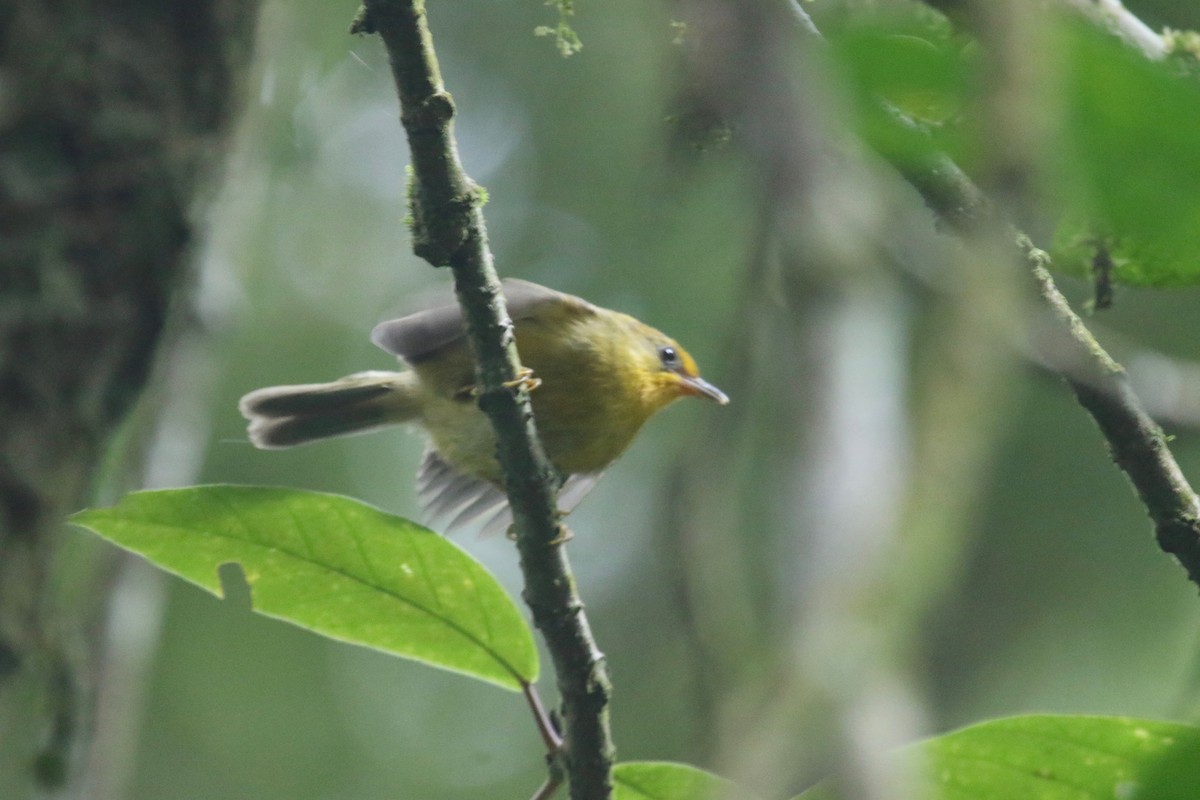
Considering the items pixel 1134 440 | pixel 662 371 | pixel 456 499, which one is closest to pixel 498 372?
pixel 1134 440

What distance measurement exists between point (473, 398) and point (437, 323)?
45 centimetres

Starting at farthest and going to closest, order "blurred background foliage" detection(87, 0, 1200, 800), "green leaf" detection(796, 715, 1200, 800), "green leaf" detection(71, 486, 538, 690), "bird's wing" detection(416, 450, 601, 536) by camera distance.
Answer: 1. "bird's wing" detection(416, 450, 601, 536)
2. "green leaf" detection(71, 486, 538, 690)
3. "green leaf" detection(796, 715, 1200, 800)
4. "blurred background foliage" detection(87, 0, 1200, 800)

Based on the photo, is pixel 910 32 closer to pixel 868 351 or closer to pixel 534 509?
pixel 868 351

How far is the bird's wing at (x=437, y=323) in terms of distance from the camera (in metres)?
4.35

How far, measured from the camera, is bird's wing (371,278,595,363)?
171 inches

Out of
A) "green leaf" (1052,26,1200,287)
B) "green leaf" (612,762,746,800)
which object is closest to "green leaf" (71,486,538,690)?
"green leaf" (612,762,746,800)

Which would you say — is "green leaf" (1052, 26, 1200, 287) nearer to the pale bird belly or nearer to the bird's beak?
the pale bird belly

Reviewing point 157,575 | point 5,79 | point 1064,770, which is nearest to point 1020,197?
point 1064,770

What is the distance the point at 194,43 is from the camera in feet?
12.5

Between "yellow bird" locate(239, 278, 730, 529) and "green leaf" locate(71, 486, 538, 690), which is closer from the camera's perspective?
"green leaf" locate(71, 486, 538, 690)

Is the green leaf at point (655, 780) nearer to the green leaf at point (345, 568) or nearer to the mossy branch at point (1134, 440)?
the green leaf at point (345, 568)

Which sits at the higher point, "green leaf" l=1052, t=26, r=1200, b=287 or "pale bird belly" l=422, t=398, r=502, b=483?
"green leaf" l=1052, t=26, r=1200, b=287

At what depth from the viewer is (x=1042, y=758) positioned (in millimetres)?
1853

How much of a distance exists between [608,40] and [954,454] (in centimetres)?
949
